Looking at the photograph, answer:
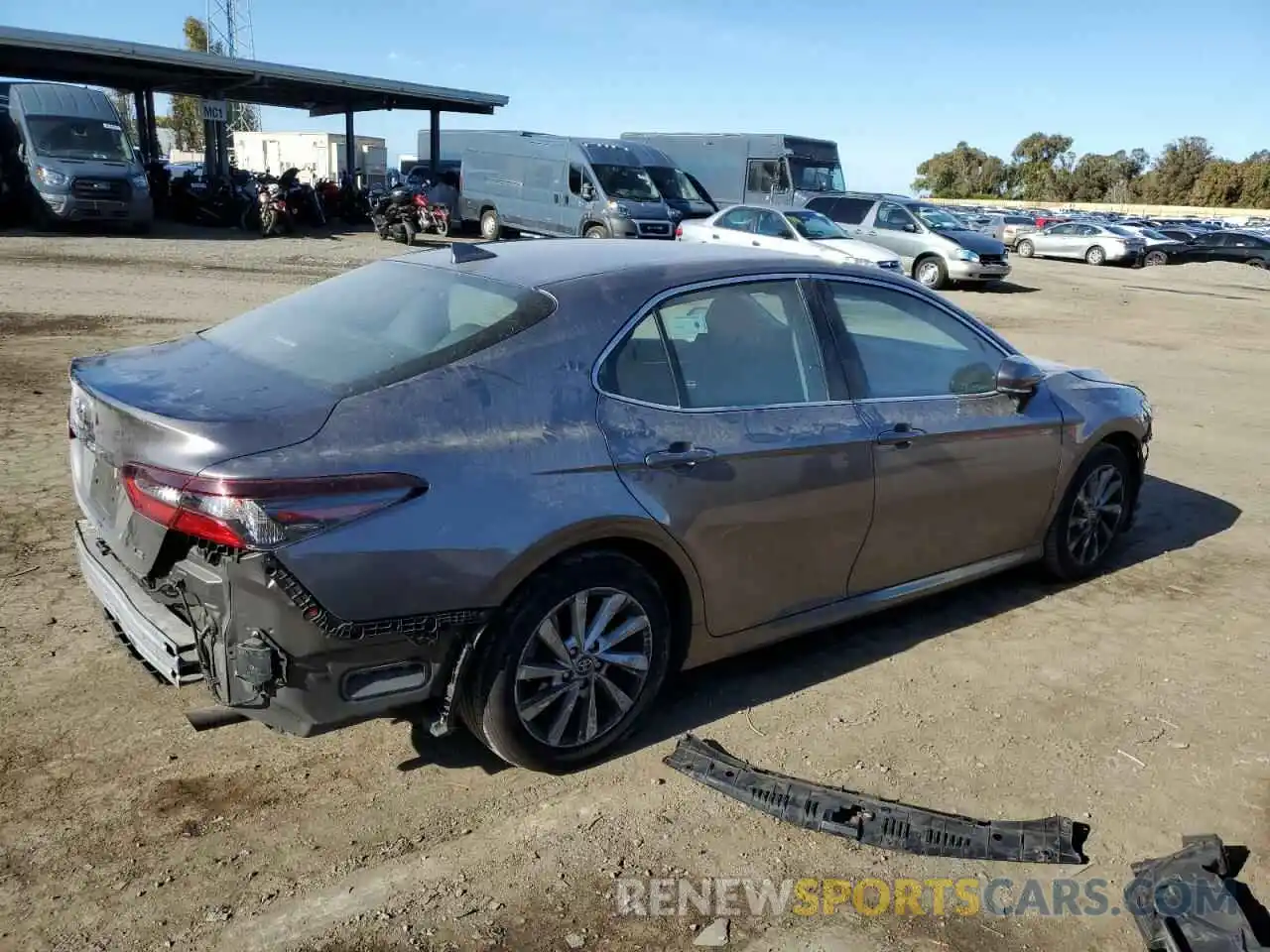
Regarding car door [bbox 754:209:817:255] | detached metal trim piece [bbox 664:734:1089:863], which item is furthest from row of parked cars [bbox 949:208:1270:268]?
detached metal trim piece [bbox 664:734:1089:863]

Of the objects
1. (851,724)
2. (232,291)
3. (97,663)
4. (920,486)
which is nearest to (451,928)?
(851,724)

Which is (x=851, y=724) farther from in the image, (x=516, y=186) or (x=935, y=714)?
(x=516, y=186)

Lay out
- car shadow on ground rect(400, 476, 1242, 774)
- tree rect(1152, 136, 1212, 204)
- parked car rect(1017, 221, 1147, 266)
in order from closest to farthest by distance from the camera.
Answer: car shadow on ground rect(400, 476, 1242, 774)
parked car rect(1017, 221, 1147, 266)
tree rect(1152, 136, 1212, 204)

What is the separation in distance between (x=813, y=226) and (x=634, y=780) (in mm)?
17551

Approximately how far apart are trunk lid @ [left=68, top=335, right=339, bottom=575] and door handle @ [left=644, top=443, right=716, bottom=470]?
993 mm

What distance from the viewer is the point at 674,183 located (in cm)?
2325

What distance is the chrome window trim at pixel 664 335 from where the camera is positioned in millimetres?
3283

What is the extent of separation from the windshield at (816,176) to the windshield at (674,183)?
319 centimetres

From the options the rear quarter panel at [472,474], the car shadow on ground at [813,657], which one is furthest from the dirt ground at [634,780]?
the rear quarter panel at [472,474]

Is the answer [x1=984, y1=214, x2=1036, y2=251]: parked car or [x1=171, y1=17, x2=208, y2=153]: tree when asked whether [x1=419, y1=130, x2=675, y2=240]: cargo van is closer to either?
[x1=984, y1=214, x2=1036, y2=251]: parked car

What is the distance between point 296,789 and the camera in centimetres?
316

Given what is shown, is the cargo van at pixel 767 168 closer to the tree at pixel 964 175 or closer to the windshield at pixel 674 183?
the windshield at pixel 674 183

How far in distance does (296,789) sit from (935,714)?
2274mm

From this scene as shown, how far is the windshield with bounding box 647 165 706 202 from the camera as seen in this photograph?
2294cm
